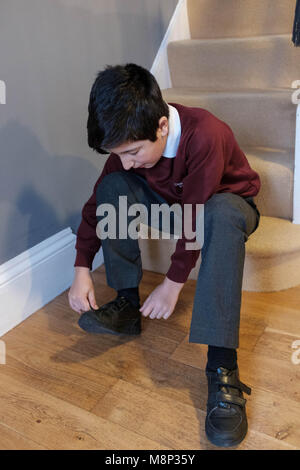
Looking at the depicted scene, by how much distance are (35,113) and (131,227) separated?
17.0 inches

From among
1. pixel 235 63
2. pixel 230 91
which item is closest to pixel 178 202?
pixel 230 91

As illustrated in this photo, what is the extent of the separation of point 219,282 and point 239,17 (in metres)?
1.25

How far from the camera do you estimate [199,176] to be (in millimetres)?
958

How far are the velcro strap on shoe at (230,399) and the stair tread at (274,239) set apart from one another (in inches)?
18.5

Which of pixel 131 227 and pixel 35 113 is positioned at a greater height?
pixel 35 113

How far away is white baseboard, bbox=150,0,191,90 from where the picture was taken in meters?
1.69

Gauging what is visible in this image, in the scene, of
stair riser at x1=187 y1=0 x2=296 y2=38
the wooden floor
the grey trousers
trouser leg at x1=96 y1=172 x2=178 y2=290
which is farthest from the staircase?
the grey trousers

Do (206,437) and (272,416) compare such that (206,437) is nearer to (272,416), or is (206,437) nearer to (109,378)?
(272,416)

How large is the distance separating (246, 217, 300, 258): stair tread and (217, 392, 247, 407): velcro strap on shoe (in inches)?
18.5

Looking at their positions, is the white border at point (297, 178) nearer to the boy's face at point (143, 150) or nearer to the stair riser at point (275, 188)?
the stair riser at point (275, 188)

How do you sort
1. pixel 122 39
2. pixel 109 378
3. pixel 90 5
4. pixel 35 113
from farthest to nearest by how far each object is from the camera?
1. pixel 122 39
2. pixel 90 5
3. pixel 35 113
4. pixel 109 378

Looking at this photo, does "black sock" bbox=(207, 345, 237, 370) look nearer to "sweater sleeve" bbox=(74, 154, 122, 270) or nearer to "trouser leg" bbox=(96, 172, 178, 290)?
"trouser leg" bbox=(96, 172, 178, 290)

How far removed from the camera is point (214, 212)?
2.93 feet
